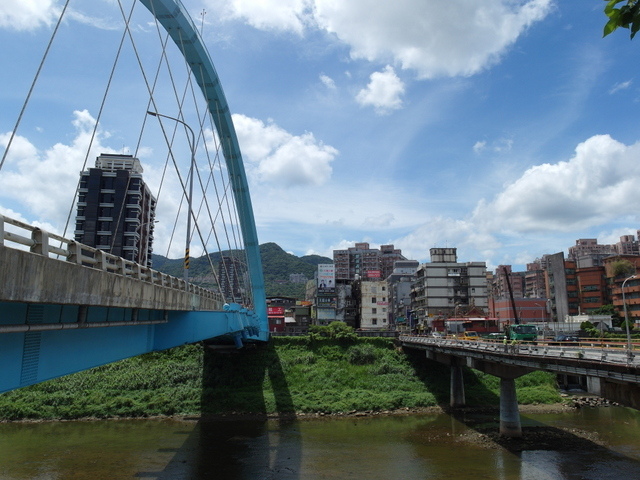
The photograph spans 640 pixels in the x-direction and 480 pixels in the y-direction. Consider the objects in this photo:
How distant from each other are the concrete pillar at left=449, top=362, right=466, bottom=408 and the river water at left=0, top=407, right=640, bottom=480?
299cm

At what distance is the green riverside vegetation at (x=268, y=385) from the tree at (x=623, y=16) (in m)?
37.9

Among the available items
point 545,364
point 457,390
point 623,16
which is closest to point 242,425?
point 457,390

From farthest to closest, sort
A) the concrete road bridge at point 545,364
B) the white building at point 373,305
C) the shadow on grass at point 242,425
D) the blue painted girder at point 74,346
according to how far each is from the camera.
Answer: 1. the white building at point 373,305
2. the shadow on grass at point 242,425
3. the concrete road bridge at point 545,364
4. the blue painted girder at point 74,346

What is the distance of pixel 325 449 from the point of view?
88.9 ft

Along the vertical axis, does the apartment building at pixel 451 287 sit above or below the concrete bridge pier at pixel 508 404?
above

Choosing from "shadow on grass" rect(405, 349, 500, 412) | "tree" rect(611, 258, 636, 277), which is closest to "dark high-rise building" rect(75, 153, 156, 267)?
"shadow on grass" rect(405, 349, 500, 412)

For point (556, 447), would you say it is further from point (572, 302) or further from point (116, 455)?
point (572, 302)

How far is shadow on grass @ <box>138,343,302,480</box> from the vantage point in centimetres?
2367

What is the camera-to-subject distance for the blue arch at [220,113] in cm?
2716

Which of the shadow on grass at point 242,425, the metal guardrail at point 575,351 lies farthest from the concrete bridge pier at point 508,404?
the shadow on grass at point 242,425

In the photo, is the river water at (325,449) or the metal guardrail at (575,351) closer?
the metal guardrail at (575,351)

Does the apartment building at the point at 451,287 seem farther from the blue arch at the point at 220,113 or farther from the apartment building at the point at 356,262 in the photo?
the apartment building at the point at 356,262

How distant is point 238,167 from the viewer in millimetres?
41031

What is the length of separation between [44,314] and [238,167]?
108ft
